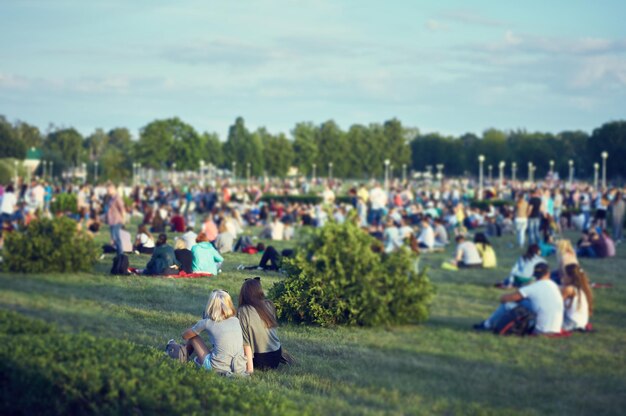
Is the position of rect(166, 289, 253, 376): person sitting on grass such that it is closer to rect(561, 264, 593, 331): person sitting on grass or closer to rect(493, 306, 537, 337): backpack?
rect(493, 306, 537, 337): backpack

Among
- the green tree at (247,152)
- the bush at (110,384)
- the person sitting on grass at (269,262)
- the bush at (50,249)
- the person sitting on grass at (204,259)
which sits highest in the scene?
the green tree at (247,152)

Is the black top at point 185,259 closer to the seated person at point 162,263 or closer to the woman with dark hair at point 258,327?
the seated person at point 162,263

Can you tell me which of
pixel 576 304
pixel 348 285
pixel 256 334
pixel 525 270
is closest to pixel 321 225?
pixel 348 285

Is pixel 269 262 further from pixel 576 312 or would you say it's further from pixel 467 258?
pixel 467 258

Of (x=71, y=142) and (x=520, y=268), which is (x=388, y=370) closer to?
(x=520, y=268)

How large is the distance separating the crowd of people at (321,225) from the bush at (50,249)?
25 centimetres

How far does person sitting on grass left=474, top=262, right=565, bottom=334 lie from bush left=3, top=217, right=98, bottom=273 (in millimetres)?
4740

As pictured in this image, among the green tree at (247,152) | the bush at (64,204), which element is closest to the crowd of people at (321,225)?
the bush at (64,204)

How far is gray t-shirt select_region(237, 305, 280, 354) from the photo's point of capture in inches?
177

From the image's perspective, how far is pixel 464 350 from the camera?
798 cm

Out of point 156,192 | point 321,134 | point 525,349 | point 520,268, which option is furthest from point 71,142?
point 525,349

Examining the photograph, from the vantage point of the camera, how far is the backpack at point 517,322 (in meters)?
9.09

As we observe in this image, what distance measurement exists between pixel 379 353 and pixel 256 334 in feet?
5.30

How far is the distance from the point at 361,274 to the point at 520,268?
6834mm
